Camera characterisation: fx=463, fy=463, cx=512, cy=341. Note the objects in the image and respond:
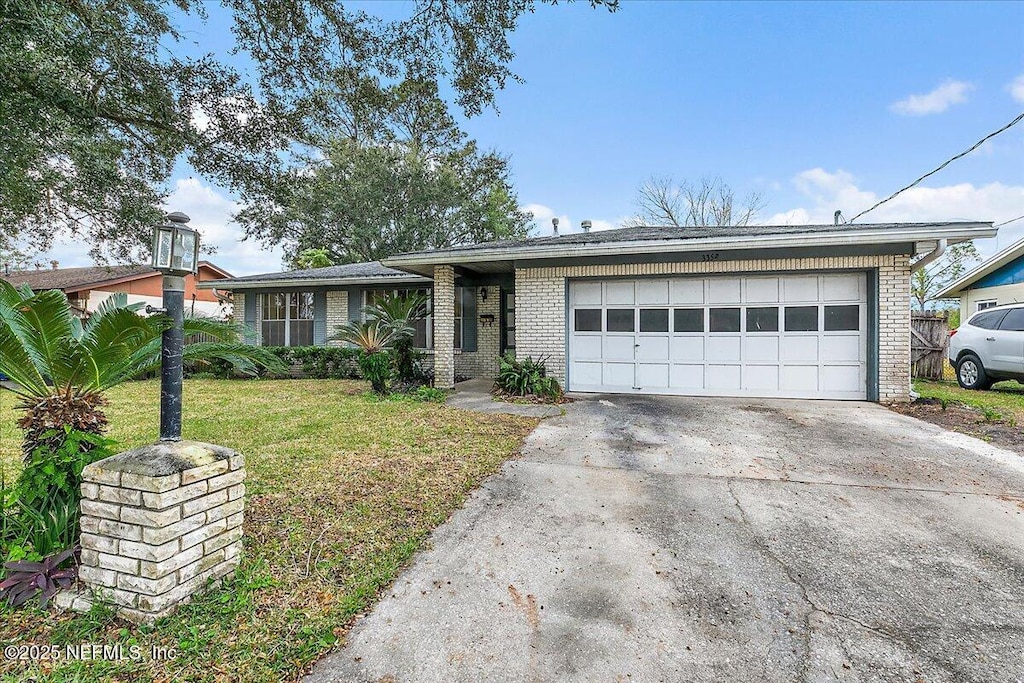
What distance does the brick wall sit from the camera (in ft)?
37.8

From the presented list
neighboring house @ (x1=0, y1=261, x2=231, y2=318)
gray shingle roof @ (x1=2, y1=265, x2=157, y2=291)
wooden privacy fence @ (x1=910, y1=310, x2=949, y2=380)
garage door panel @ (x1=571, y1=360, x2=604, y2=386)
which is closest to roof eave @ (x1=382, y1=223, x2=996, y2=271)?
garage door panel @ (x1=571, y1=360, x2=604, y2=386)

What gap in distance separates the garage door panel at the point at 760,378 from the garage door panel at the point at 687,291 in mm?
1524

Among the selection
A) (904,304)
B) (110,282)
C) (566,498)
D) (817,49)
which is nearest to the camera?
(566,498)

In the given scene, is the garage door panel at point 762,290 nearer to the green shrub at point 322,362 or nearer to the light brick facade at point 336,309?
the green shrub at point 322,362

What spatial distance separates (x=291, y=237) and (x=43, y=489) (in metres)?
22.7

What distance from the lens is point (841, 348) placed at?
313 inches

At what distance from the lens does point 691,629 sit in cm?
214

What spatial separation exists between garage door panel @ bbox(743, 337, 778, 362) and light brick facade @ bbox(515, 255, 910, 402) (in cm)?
123

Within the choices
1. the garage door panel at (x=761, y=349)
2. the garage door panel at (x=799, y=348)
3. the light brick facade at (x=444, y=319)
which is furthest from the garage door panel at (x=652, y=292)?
the light brick facade at (x=444, y=319)

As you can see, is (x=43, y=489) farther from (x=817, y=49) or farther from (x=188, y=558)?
(x=817, y=49)

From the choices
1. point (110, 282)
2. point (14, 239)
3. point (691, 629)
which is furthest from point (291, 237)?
point (691, 629)

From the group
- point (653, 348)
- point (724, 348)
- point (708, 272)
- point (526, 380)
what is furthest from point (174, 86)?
point (724, 348)

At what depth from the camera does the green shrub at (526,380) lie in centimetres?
810

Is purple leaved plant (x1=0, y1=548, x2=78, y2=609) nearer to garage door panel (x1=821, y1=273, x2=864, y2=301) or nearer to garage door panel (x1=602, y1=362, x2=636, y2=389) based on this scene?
garage door panel (x1=602, y1=362, x2=636, y2=389)
